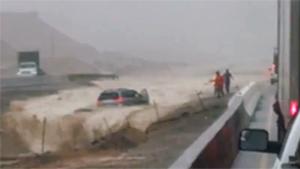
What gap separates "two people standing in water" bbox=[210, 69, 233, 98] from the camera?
43.6 metres

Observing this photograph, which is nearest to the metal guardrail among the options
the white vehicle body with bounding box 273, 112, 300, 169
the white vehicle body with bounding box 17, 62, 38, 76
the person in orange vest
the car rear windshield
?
the white vehicle body with bounding box 17, 62, 38, 76

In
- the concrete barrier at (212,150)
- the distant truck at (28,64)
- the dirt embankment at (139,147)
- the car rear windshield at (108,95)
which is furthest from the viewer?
the distant truck at (28,64)

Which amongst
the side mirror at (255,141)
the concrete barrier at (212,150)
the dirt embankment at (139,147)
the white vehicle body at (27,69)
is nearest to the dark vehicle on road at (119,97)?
the dirt embankment at (139,147)

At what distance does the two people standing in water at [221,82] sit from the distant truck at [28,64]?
25.3 ft

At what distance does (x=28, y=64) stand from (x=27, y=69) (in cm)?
33

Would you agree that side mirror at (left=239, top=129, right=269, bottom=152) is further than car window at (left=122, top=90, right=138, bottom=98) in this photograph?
No

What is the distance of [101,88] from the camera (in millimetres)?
43719

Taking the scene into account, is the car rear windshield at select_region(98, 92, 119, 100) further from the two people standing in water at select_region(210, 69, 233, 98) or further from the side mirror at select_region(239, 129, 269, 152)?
the side mirror at select_region(239, 129, 269, 152)

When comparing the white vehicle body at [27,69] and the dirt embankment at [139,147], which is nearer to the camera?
the dirt embankment at [139,147]

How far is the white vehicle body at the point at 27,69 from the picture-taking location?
140 feet

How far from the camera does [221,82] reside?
44.1 meters

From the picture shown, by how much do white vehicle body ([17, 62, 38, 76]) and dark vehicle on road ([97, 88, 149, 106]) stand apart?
12.6ft

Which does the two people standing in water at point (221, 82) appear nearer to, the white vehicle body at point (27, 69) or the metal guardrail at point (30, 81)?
the metal guardrail at point (30, 81)

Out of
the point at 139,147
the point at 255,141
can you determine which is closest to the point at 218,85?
the point at 139,147
